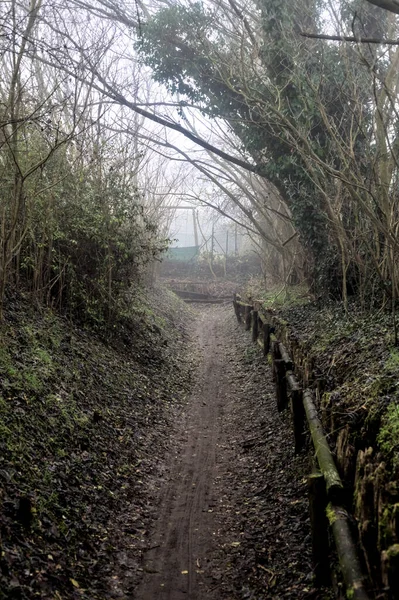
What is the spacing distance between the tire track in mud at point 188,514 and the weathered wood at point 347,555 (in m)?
1.48

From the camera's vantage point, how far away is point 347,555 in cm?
347

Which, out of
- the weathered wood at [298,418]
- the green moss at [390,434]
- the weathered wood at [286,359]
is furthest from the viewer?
the weathered wood at [286,359]

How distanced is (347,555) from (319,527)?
2.90 ft

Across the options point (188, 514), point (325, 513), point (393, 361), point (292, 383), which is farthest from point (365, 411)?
point (188, 514)

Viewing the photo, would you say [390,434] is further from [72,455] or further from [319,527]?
[72,455]

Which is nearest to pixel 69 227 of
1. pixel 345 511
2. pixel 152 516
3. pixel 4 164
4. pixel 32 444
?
pixel 4 164

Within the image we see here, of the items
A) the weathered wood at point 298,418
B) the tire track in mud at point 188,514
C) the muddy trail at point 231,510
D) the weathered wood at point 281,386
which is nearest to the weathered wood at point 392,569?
the muddy trail at point 231,510

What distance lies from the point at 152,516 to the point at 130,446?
5.72ft

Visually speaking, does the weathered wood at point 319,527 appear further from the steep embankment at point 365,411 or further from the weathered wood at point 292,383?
the weathered wood at point 292,383

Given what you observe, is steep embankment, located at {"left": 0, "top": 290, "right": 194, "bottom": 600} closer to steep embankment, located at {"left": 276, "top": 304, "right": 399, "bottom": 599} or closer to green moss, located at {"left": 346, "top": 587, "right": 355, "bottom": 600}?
green moss, located at {"left": 346, "top": 587, "right": 355, "bottom": 600}

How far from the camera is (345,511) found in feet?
13.1

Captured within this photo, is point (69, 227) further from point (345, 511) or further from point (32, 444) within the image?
point (345, 511)

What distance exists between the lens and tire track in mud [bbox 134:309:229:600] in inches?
183

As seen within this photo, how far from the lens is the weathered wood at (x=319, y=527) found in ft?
14.0
